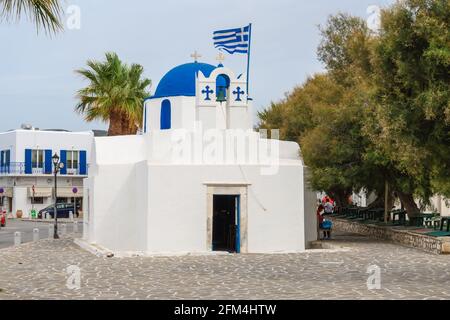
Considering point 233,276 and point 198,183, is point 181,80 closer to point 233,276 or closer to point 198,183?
point 198,183

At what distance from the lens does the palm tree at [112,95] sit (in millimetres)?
33938

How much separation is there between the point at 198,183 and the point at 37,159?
39.7 metres

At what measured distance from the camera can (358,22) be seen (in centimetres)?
3372

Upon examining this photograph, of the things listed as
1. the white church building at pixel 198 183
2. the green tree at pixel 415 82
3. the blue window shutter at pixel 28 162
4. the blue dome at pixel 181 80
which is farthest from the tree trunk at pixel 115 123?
the blue window shutter at pixel 28 162

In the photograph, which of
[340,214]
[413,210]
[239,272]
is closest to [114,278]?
[239,272]

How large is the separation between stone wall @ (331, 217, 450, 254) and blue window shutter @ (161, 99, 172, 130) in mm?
9121

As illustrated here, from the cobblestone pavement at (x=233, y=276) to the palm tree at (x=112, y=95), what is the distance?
13.0m

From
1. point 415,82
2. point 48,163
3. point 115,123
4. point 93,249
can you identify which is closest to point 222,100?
point 93,249

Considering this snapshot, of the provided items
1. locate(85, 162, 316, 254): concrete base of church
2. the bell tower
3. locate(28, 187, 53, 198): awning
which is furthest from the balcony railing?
the bell tower

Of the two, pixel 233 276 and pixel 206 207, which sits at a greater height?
pixel 206 207

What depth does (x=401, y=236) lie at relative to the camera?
24.9 meters

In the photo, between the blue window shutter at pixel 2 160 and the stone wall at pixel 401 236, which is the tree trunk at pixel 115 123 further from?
the blue window shutter at pixel 2 160
